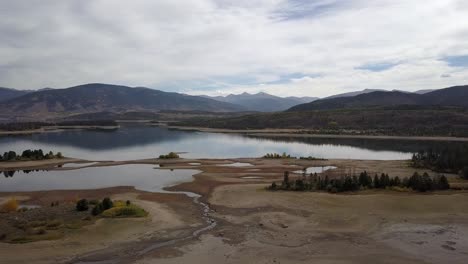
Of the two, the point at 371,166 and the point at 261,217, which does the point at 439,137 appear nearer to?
the point at 371,166

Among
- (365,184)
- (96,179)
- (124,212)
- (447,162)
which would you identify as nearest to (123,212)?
(124,212)

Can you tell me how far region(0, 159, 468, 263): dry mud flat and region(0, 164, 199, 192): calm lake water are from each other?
4.24 m

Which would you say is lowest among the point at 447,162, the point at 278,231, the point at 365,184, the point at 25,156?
the point at 278,231

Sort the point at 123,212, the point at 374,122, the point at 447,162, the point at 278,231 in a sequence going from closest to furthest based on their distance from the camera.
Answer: the point at 278,231
the point at 123,212
the point at 447,162
the point at 374,122

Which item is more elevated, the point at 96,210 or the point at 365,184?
the point at 365,184

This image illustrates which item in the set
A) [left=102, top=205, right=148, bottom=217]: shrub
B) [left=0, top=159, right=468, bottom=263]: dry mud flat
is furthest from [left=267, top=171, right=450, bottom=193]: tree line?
[left=102, top=205, right=148, bottom=217]: shrub

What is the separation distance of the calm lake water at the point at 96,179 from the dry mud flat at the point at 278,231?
4243mm

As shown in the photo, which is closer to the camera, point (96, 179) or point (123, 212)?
point (123, 212)

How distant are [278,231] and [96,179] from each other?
2665 cm

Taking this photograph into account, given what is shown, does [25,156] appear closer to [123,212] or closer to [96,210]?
[96,210]

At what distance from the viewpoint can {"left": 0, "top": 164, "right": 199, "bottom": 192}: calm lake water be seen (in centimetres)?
4016

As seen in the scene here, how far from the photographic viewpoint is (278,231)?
78.4 ft

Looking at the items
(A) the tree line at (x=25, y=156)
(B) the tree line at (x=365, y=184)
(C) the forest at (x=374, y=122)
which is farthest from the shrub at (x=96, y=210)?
(C) the forest at (x=374, y=122)

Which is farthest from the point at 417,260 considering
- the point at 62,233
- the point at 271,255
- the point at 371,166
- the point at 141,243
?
the point at 371,166
